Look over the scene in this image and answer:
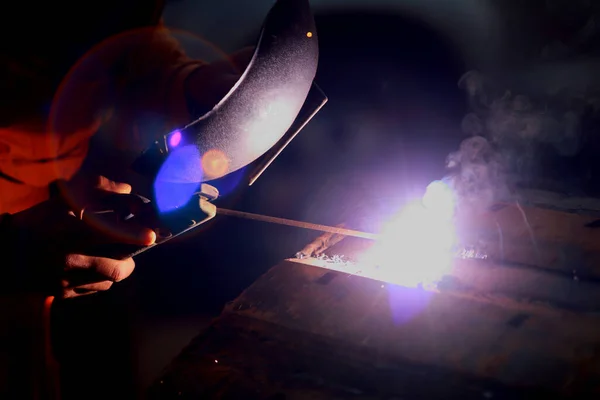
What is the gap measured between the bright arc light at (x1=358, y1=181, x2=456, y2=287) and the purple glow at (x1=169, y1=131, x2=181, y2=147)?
3.50ft

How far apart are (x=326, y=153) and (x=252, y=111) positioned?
291 centimetres

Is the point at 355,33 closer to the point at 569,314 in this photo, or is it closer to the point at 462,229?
the point at 462,229

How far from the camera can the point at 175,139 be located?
3.56 feet

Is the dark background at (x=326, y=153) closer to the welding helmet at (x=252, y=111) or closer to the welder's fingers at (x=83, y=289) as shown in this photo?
the welder's fingers at (x=83, y=289)

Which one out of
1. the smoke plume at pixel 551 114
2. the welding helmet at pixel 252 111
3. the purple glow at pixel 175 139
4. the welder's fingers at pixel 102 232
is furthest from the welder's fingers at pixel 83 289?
the smoke plume at pixel 551 114

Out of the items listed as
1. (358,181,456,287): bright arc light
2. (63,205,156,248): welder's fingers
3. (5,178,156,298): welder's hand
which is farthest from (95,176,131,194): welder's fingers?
(358,181,456,287): bright arc light

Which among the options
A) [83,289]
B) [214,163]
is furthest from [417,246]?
[83,289]

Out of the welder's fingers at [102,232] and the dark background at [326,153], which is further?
the dark background at [326,153]

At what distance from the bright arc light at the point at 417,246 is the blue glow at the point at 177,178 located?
873 mm

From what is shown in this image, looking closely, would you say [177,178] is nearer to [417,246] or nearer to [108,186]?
[108,186]

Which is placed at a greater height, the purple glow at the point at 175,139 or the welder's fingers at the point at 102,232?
the purple glow at the point at 175,139

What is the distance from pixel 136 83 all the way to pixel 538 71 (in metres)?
2.89

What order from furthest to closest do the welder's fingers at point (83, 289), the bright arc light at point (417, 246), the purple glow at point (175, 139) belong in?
the bright arc light at point (417, 246), the welder's fingers at point (83, 289), the purple glow at point (175, 139)

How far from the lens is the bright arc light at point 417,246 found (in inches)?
72.8
